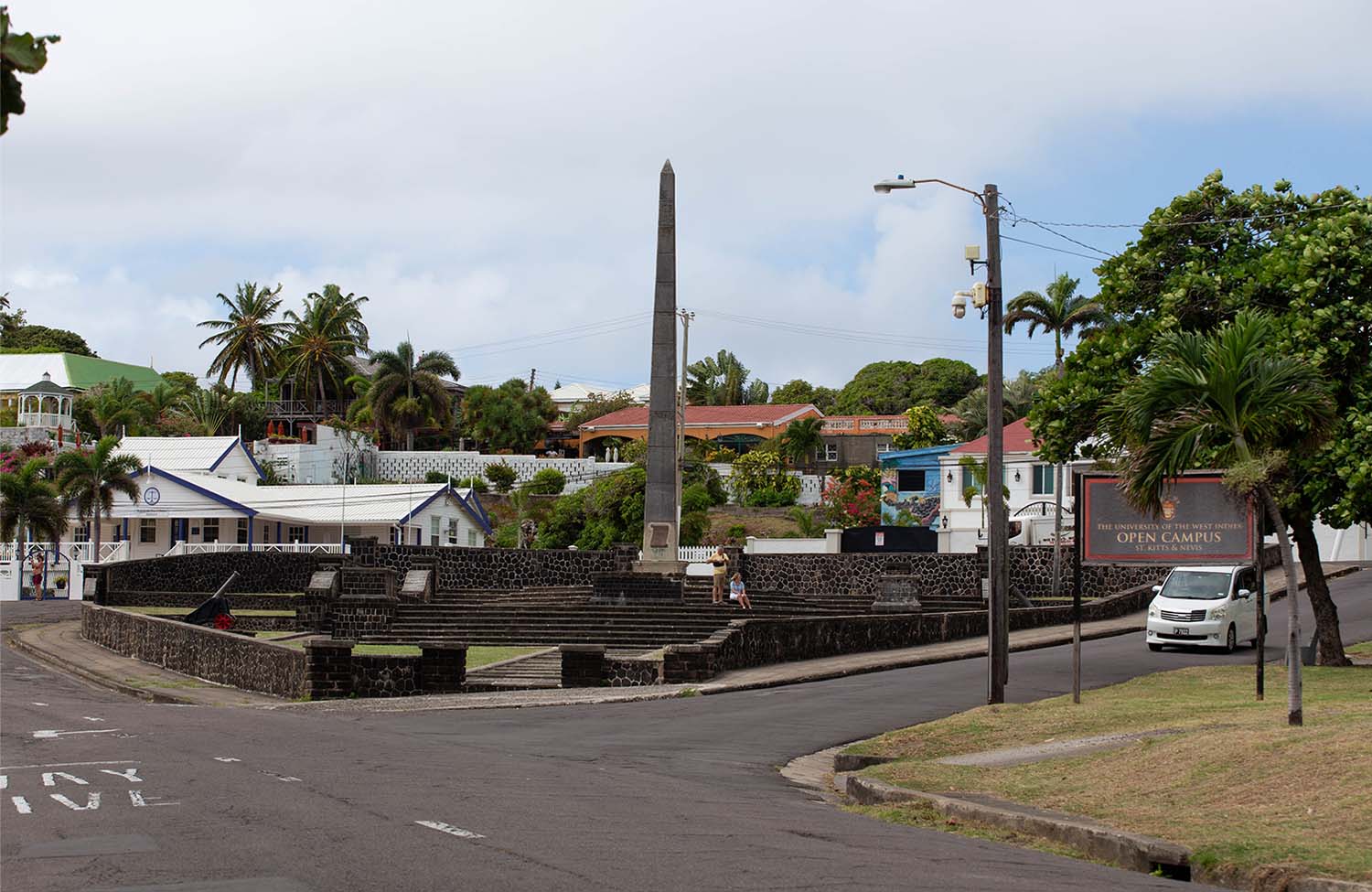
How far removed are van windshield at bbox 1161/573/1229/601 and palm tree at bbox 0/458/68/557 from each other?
1471 inches

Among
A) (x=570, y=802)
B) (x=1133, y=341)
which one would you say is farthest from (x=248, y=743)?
(x=1133, y=341)

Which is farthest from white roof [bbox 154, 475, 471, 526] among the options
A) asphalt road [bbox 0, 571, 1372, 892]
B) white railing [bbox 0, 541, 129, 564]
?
asphalt road [bbox 0, 571, 1372, 892]

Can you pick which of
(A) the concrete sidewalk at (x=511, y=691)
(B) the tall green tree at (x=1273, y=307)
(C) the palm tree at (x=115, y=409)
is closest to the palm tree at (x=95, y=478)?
(A) the concrete sidewalk at (x=511, y=691)

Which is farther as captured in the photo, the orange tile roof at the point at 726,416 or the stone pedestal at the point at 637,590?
the orange tile roof at the point at 726,416

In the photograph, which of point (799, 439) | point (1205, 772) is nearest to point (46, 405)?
point (799, 439)

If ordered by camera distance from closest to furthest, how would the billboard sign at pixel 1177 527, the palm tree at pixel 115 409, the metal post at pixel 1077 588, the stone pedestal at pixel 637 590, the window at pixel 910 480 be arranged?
the billboard sign at pixel 1177 527 → the metal post at pixel 1077 588 → the stone pedestal at pixel 637 590 → the window at pixel 910 480 → the palm tree at pixel 115 409

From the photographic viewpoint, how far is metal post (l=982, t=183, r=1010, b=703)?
2014 cm

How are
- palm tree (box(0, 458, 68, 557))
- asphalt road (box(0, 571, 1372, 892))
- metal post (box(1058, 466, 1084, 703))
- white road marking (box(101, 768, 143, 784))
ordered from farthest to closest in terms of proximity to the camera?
palm tree (box(0, 458, 68, 557)), metal post (box(1058, 466, 1084, 703)), white road marking (box(101, 768, 143, 784)), asphalt road (box(0, 571, 1372, 892))

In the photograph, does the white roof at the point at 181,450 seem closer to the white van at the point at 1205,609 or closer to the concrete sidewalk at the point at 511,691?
the concrete sidewalk at the point at 511,691

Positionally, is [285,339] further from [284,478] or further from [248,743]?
[248,743]

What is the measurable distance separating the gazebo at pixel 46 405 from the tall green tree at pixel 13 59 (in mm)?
77774

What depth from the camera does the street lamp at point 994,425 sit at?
20.1 meters

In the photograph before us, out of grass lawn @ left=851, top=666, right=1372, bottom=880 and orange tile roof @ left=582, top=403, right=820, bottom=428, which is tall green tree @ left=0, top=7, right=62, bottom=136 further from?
orange tile roof @ left=582, top=403, right=820, bottom=428

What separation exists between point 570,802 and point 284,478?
207 ft
